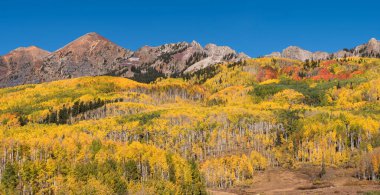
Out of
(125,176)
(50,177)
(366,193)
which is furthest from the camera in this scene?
(125,176)

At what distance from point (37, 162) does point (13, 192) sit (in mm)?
26411

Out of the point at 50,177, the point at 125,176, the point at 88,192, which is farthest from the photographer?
the point at 125,176

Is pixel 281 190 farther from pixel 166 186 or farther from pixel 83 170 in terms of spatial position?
pixel 83 170

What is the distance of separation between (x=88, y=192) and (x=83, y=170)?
23.4 metres

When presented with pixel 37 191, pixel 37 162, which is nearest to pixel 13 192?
pixel 37 191

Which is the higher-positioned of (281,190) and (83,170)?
(83,170)

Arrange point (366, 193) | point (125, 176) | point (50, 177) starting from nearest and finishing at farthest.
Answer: point (366, 193)
point (50, 177)
point (125, 176)

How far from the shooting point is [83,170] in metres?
169

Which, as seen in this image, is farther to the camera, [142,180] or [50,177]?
[142,180]

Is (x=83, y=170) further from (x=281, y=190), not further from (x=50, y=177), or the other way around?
(x=281, y=190)

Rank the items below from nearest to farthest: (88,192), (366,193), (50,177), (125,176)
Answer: (88,192), (366,193), (50,177), (125,176)

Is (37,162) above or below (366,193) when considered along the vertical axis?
above

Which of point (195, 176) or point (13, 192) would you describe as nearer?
point (13, 192)

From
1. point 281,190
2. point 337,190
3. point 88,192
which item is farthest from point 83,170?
point 337,190
